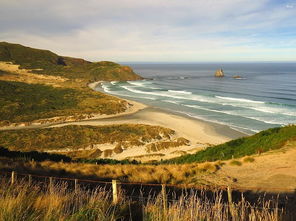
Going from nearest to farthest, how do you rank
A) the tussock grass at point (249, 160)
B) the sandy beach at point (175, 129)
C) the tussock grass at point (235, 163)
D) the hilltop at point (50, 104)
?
the tussock grass at point (235, 163)
the tussock grass at point (249, 160)
the sandy beach at point (175, 129)
the hilltop at point (50, 104)

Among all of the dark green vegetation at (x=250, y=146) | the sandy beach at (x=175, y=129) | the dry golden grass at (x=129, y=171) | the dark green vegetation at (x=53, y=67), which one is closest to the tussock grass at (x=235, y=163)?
the dry golden grass at (x=129, y=171)

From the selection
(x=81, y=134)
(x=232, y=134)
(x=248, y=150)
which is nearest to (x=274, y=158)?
(x=248, y=150)

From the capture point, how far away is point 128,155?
27.9 meters

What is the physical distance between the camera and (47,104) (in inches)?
2126

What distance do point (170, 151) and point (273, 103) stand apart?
116 feet

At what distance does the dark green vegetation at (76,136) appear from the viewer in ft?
101

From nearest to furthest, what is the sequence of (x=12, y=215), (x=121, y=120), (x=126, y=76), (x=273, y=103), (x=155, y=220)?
(x=12, y=215), (x=155, y=220), (x=121, y=120), (x=273, y=103), (x=126, y=76)

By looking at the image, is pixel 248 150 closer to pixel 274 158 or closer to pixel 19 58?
pixel 274 158

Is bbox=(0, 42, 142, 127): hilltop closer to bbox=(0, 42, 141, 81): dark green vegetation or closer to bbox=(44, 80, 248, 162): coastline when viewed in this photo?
bbox=(44, 80, 248, 162): coastline

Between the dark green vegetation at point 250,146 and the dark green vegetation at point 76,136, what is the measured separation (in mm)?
12378

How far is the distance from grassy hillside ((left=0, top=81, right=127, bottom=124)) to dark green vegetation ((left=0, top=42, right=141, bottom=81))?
49.6 metres

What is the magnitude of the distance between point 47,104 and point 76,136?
2406 centimetres

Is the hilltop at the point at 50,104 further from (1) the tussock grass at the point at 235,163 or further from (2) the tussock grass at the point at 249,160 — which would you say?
(2) the tussock grass at the point at 249,160

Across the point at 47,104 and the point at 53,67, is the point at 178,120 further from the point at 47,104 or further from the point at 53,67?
the point at 53,67
